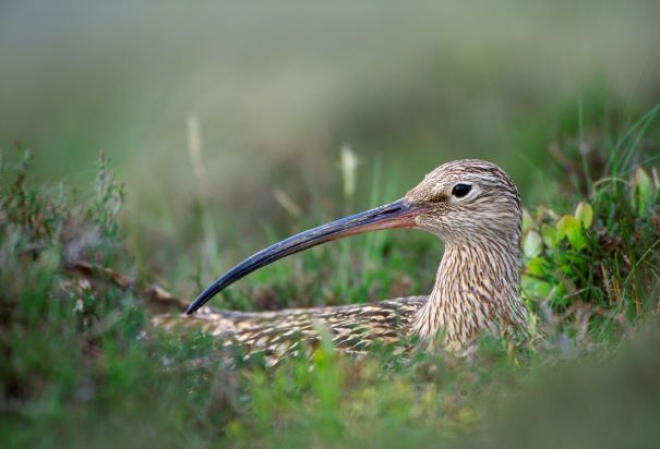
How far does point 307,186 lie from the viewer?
26.3 feet

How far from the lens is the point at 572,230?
15.9 ft

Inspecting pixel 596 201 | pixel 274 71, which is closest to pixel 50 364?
pixel 596 201

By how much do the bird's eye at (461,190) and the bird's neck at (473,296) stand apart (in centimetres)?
23

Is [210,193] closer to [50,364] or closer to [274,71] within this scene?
[274,71]

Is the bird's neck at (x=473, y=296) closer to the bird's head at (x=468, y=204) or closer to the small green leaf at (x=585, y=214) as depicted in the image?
the bird's head at (x=468, y=204)

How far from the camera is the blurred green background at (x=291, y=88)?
8039mm

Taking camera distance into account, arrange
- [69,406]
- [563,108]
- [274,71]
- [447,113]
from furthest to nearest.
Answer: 1. [274,71]
2. [447,113]
3. [563,108]
4. [69,406]

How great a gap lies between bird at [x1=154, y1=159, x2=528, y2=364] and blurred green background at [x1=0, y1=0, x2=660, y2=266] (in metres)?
1.73

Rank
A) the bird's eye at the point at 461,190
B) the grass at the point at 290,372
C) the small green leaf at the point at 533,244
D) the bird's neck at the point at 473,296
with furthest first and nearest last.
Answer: the small green leaf at the point at 533,244
the bird's eye at the point at 461,190
the bird's neck at the point at 473,296
the grass at the point at 290,372

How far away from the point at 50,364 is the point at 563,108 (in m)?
5.20

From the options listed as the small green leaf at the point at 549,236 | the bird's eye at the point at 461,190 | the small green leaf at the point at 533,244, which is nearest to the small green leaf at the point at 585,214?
the small green leaf at the point at 549,236

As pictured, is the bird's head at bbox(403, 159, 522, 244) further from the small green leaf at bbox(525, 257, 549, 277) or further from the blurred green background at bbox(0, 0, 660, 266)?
the blurred green background at bbox(0, 0, 660, 266)

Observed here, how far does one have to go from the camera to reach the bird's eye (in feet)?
15.3

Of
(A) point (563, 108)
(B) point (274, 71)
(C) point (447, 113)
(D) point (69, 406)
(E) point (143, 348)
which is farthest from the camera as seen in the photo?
(B) point (274, 71)
